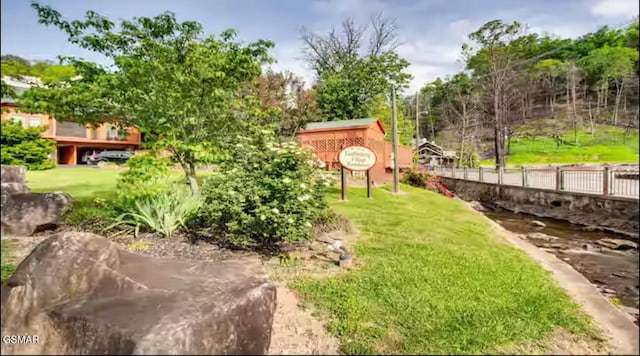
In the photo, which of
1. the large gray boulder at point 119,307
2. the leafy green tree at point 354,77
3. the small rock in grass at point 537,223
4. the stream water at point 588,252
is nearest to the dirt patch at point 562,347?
the stream water at point 588,252

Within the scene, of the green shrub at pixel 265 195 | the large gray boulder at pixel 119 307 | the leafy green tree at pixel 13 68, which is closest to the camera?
the large gray boulder at pixel 119 307

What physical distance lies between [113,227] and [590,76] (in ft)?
18.2

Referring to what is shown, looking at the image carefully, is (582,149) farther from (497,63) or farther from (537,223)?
(537,223)

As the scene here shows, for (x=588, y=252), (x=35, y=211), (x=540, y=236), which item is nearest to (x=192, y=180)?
(x=35, y=211)

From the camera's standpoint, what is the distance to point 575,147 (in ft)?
8.55

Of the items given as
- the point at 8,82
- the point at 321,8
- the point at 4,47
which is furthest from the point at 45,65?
the point at 321,8

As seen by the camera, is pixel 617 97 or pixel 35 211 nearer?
pixel 617 97

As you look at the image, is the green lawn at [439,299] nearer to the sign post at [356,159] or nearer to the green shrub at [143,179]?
the green shrub at [143,179]

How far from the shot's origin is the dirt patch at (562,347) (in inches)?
87.6

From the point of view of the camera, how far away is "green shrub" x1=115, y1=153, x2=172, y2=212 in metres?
4.25

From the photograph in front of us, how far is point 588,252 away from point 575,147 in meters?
3.93

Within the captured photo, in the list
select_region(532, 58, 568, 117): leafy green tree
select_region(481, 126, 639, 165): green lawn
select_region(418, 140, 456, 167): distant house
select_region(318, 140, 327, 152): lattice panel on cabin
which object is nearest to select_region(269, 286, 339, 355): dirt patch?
select_region(481, 126, 639, 165): green lawn

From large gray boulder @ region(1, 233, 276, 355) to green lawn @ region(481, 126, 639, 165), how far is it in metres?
2.22

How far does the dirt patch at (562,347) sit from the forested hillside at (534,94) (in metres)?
1.26
